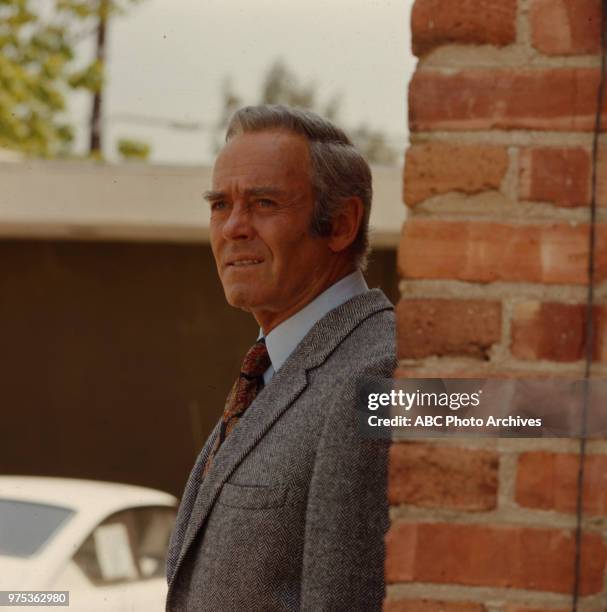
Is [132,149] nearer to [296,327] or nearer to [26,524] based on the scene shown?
[26,524]

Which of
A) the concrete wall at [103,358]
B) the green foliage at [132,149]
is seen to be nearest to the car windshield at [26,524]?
the concrete wall at [103,358]

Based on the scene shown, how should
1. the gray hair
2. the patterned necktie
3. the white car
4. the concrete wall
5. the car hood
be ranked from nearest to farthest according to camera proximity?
1. the patterned necktie
2. the gray hair
3. the car hood
4. the white car
5. the concrete wall

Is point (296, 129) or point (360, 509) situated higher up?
point (296, 129)

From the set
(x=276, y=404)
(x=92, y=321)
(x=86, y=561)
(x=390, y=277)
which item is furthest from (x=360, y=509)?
(x=92, y=321)

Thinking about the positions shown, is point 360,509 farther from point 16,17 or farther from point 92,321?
point 16,17

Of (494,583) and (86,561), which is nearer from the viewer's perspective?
(494,583)

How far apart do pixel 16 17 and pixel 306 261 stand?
14469mm

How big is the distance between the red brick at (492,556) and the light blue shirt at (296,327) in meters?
0.79

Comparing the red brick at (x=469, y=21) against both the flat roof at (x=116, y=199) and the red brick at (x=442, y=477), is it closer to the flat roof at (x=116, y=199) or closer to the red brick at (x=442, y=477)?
the red brick at (x=442, y=477)

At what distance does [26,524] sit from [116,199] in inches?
197

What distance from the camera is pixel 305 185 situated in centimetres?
207

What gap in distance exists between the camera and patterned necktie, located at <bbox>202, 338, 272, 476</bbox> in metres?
1.96

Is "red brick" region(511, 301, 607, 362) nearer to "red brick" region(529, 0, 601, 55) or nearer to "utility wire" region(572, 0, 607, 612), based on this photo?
"utility wire" region(572, 0, 607, 612)

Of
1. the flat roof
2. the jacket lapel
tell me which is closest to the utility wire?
the jacket lapel
